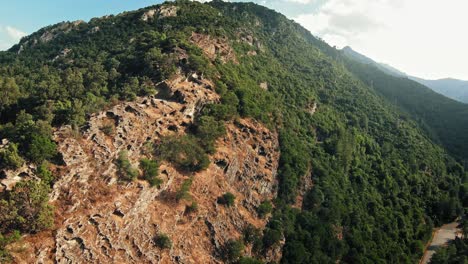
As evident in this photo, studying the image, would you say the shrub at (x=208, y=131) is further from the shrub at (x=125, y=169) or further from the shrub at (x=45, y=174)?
the shrub at (x=45, y=174)

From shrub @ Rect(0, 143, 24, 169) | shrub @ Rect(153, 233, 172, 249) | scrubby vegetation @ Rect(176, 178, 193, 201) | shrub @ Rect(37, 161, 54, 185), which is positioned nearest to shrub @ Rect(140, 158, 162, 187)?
scrubby vegetation @ Rect(176, 178, 193, 201)

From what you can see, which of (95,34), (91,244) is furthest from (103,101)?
(95,34)

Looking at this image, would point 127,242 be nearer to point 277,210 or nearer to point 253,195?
point 253,195

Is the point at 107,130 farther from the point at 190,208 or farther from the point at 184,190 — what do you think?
the point at 190,208

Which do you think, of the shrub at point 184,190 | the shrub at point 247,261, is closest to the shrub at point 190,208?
the shrub at point 184,190

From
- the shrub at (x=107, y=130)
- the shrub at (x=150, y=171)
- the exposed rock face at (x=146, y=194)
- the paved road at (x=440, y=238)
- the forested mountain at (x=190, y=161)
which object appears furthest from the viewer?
the paved road at (x=440, y=238)

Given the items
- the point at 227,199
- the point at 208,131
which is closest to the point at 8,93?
the point at 208,131

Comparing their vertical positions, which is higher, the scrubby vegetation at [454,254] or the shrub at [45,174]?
the shrub at [45,174]
